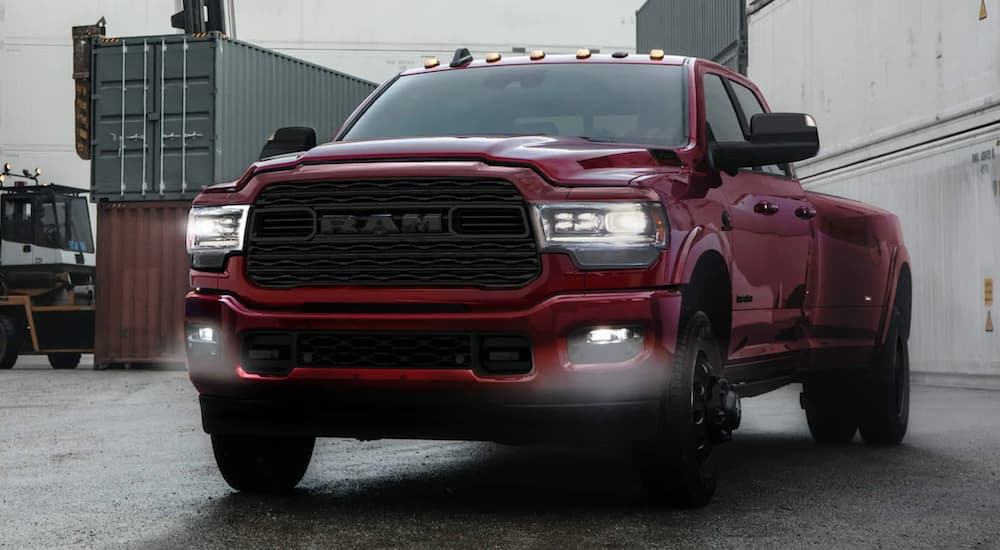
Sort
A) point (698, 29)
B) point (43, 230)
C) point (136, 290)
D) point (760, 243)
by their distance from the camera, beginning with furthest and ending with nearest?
point (698, 29) < point (43, 230) < point (136, 290) < point (760, 243)

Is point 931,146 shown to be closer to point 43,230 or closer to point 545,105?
point 545,105

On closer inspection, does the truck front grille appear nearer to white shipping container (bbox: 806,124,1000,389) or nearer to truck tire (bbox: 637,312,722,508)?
truck tire (bbox: 637,312,722,508)

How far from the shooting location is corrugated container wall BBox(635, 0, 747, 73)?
83.9 ft

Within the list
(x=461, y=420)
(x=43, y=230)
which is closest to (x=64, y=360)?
(x=43, y=230)

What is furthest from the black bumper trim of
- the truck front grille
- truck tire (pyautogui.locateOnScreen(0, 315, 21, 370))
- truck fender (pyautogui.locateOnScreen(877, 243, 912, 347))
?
truck tire (pyautogui.locateOnScreen(0, 315, 21, 370))

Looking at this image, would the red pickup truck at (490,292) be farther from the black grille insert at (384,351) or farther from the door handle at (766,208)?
the door handle at (766,208)

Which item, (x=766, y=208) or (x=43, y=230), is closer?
(x=766, y=208)

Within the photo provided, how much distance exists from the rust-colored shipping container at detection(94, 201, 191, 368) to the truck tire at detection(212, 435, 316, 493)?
55.5 feet

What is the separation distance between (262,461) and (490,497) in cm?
97

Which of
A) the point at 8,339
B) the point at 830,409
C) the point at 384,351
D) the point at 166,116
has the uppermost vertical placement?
the point at 166,116

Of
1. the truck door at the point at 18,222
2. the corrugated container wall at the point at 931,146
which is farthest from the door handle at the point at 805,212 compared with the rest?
the truck door at the point at 18,222

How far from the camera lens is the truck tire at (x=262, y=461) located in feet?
19.4

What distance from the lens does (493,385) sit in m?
5.07

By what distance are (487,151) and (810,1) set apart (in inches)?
707
